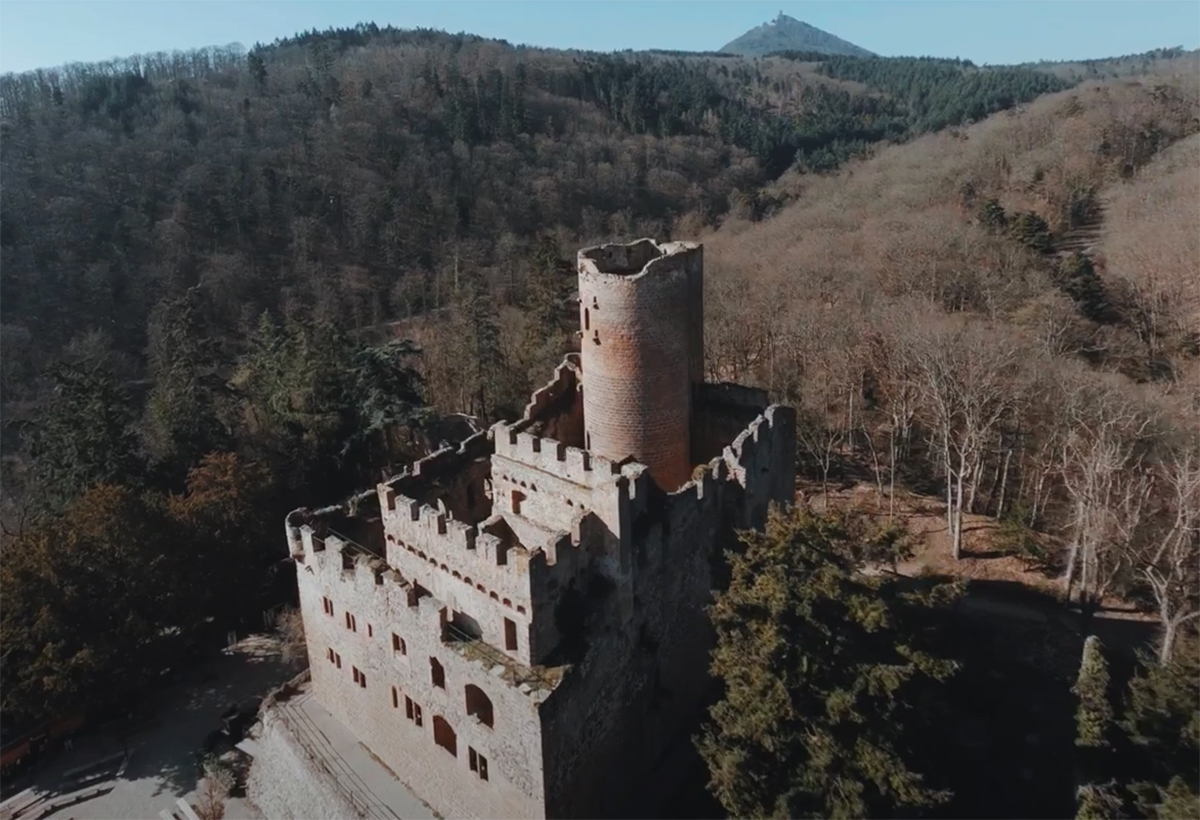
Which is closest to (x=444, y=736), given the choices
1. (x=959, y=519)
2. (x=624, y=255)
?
(x=624, y=255)

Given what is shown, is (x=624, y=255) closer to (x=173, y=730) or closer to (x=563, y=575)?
(x=563, y=575)

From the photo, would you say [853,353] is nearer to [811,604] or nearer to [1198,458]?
[1198,458]

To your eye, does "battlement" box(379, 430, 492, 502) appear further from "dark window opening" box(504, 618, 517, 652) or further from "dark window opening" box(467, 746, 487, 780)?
"dark window opening" box(467, 746, 487, 780)

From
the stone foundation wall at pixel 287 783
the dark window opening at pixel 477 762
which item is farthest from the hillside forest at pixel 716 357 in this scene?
the stone foundation wall at pixel 287 783

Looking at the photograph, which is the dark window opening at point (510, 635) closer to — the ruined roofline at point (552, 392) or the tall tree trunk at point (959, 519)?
the ruined roofline at point (552, 392)

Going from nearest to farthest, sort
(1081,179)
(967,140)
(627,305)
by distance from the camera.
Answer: (627,305)
(1081,179)
(967,140)

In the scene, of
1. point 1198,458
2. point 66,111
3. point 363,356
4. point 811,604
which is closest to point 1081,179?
point 1198,458

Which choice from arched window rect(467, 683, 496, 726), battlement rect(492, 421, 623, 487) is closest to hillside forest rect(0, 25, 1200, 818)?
battlement rect(492, 421, 623, 487)
